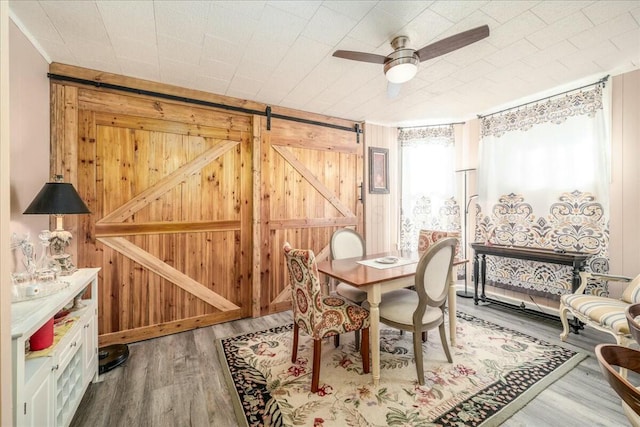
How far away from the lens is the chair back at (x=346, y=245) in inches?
117

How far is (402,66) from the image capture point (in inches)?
77.9

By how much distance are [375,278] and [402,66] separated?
62.7 inches

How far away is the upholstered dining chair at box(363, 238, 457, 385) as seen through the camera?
1958 millimetres

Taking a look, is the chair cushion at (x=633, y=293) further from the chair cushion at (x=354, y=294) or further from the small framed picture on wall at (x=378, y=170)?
the small framed picture on wall at (x=378, y=170)

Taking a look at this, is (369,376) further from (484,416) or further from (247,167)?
(247,167)

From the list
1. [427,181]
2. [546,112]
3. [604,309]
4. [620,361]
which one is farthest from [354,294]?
[546,112]

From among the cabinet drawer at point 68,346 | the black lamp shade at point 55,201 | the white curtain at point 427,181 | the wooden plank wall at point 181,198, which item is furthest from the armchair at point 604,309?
the black lamp shade at point 55,201

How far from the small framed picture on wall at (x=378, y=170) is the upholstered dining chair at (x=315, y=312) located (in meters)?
2.51

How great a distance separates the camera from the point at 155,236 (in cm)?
278


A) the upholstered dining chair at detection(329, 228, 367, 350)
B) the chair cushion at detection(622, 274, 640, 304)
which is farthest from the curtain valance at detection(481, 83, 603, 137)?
the upholstered dining chair at detection(329, 228, 367, 350)

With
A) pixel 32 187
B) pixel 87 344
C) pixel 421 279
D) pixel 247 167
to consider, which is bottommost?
pixel 87 344

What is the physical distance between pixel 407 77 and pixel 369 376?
2362 millimetres

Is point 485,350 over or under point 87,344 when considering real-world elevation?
under

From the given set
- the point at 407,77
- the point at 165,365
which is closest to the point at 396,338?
the point at 165,365
